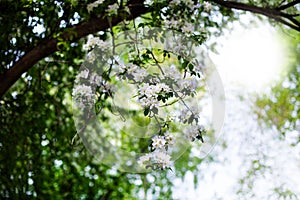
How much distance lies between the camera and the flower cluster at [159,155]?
164 centimetres

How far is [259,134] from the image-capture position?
17.1 feet

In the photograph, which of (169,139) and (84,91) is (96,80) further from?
(169,139)

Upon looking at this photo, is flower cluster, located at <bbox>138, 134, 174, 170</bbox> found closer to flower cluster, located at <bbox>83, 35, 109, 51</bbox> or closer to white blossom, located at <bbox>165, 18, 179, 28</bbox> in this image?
flower cluster, located at <bbox>83, 35, 109, 51</bbox>

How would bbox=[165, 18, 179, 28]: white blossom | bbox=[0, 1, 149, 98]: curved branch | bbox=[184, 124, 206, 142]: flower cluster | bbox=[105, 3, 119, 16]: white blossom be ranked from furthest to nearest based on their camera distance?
bbox=[0, 1, 149, 98]: curved branch < bbox=[165, 18, 179, 28]: white blossom < bbox=[105, 3, 119, 16]: white blossom < bbox=[184, 124, 206, 142]: flower cluster

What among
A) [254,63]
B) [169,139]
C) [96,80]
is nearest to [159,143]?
[169,139]

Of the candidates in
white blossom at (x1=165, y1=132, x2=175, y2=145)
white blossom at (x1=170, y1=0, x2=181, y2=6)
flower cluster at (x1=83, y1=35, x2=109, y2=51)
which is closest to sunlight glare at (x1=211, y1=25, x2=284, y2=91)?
white blossom at (x1=170, y1=0, x2=181, y2=6)

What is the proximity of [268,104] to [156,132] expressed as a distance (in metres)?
3.61

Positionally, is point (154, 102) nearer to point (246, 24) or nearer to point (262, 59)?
point (246, 24)

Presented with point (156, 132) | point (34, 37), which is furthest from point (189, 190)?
point (156, 132)

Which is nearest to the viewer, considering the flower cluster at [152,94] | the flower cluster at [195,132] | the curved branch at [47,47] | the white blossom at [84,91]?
the flower cluster at [152,94]

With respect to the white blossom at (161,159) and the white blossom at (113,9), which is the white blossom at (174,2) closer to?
the white blossom at (113,9)

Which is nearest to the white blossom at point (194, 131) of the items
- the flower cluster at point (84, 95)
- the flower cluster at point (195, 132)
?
the flower cluster at point (195, 132)

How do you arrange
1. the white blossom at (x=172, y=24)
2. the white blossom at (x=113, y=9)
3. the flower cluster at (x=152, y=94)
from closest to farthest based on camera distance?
the flower cluster at (x=152, y=94), the white blossom at (x=113, y=9), the white blossom at (x=172, y=24)

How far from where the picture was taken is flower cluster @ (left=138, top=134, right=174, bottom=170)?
1.64 m
